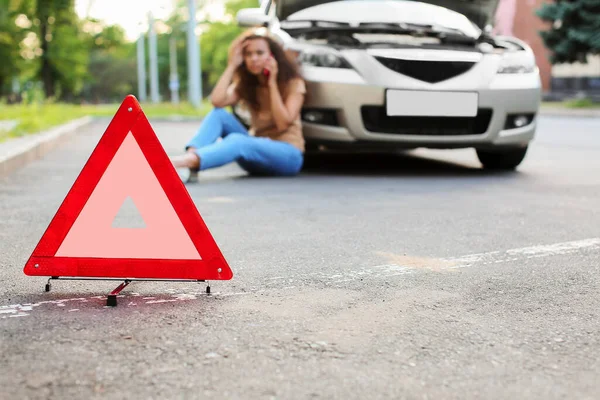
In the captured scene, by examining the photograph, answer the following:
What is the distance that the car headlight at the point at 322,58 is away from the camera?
263 inches

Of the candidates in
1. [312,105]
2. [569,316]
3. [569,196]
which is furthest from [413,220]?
[312,105]

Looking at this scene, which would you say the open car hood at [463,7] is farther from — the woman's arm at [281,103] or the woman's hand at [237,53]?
the woman's arm at [281,103]

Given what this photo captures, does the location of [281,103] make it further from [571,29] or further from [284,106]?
[571,29]

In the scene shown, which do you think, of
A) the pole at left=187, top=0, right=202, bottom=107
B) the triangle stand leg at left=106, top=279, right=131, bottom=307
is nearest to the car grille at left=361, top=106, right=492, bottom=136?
the triangle stand leg at left=106, top=279, right=131, bottom=307

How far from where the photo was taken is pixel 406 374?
203cm

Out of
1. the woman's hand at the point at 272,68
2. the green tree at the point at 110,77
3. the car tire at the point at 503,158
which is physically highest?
the woman's hand at the point at 272,68

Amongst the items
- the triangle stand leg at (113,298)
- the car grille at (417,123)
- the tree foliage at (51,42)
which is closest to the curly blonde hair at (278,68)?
the car grille at (417,123)

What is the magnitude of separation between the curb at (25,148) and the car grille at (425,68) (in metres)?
3.35

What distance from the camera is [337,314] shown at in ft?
8.46

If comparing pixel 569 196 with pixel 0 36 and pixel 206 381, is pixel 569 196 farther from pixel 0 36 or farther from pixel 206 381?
pixel 0 36

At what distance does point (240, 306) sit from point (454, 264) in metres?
1.13

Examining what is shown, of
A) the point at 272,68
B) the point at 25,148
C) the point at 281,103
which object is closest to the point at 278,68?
the point at 272,68

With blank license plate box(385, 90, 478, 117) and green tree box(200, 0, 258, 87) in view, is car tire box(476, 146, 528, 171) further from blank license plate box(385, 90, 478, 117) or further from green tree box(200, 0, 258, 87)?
green tree box(200, 0, 258, 87)

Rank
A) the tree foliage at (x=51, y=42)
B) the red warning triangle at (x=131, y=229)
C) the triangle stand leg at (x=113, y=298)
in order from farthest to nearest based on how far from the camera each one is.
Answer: the tree foliage at (x=51, y=42), the red warning triangle at (x=131, y=229), the triangle stand leg at (x=113, y=298)
